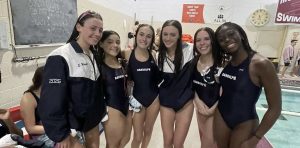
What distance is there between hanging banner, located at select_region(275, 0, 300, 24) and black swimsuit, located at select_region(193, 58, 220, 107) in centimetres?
729

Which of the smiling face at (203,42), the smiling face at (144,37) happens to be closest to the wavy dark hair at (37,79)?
the smiling face at (144,37)

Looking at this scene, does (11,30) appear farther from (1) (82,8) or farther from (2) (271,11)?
(2) (271,11)

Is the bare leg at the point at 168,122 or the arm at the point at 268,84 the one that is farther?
the bare leg at the point at 168,122

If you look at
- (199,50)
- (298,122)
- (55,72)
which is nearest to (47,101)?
(55,72)

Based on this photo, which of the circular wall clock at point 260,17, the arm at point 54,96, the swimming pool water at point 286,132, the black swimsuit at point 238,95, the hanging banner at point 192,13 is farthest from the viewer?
the hanging banner at point 192,13

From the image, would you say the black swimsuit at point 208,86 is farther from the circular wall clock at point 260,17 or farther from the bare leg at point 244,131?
the circular wall clock at point 260,17

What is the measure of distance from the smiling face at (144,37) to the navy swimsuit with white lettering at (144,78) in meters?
0.12

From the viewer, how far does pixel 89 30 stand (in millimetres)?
1501

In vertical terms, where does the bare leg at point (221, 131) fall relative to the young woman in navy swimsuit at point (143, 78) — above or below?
below

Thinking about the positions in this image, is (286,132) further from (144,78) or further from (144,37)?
(144,37)

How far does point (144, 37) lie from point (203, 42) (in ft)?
1.91

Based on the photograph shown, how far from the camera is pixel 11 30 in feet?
8.88

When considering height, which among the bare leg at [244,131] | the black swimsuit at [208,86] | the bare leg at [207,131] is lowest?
the bare leg at [207,131]

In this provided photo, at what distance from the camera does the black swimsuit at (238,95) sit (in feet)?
5.24
